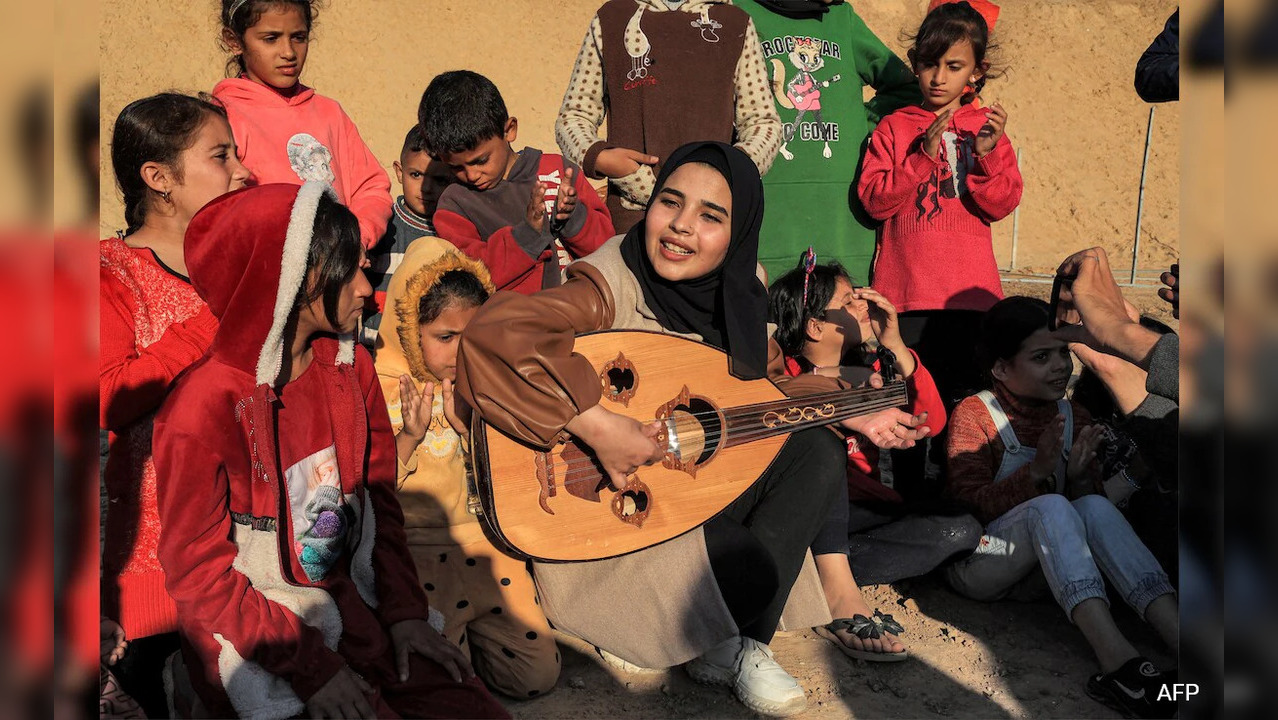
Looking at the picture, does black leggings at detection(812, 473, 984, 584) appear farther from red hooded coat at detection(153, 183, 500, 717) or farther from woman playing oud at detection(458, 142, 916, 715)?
red hooded coat at detection(153, 183, 500, 717)

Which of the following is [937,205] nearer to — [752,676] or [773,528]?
[773,528]

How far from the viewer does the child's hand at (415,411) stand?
3061 millimetres

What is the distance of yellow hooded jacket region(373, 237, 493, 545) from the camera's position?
124 inches

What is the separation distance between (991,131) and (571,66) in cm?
1213

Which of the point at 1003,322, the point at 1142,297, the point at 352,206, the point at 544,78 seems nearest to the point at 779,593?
the point at 1003,322

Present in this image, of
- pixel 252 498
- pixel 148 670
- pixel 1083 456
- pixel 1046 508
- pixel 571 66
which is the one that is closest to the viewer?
pixel 252 498

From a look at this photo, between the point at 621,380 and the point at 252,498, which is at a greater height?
the point at 621,380

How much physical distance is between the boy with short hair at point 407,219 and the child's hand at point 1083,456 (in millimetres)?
2609

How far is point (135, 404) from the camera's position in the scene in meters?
2.62

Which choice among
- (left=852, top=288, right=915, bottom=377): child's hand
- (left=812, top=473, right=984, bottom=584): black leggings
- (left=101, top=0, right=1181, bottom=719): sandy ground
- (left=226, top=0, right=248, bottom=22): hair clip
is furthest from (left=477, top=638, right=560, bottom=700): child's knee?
(left=101, top=0, right=1181, bottom=719): sandy ground

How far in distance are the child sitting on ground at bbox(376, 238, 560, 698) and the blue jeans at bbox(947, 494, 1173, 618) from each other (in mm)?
1620

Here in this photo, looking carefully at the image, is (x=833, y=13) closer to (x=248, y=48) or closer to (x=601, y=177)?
(x=601, y=177)

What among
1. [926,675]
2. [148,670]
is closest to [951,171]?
[926,675]

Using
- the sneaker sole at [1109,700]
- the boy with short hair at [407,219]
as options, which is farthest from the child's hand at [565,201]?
the sneaker sole at [1109,700]
